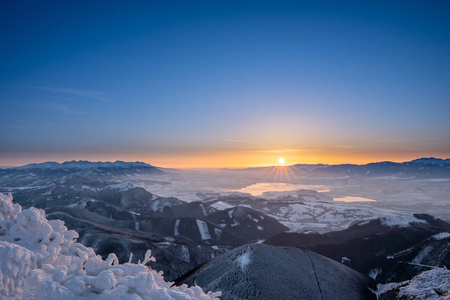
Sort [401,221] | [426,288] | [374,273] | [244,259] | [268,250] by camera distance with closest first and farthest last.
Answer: [426,288] → [244,259] → [268,250] → [374,273] → [401,221]

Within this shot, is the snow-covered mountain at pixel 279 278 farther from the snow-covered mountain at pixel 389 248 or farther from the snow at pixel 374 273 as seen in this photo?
the snow-covered mountain at pixel 389 248

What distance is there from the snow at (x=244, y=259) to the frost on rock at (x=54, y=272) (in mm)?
26554

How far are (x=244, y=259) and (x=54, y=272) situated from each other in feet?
96.3

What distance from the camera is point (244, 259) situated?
31.1 meters

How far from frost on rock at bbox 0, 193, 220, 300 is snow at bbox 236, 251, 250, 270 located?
87.1 ft

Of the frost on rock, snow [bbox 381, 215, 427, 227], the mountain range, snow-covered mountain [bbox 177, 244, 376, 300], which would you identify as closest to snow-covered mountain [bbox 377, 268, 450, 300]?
the mountain range

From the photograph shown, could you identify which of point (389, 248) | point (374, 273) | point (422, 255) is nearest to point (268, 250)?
point (374, 273)

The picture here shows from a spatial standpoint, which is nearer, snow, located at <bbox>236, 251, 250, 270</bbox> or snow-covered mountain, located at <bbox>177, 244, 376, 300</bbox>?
snow-covered mountain, located at <bbox>177, 244, 376, 300</bbox>

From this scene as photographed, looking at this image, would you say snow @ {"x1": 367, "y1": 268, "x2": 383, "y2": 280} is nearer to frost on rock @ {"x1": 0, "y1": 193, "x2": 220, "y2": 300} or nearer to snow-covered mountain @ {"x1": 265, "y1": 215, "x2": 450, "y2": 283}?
snow-covered mountain @ {"x1": 265, "y1": 215, "x2": 450, "y2": 283}

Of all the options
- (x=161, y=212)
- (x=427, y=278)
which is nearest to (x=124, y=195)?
(x=161, y=212)

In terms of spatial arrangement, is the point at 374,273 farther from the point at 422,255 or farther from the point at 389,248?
the point at 389,248

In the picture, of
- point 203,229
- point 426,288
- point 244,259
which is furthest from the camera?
point 203,229

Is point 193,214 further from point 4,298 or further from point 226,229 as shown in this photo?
point 4,298

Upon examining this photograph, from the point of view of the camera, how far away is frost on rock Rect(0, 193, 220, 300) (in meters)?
4.34
